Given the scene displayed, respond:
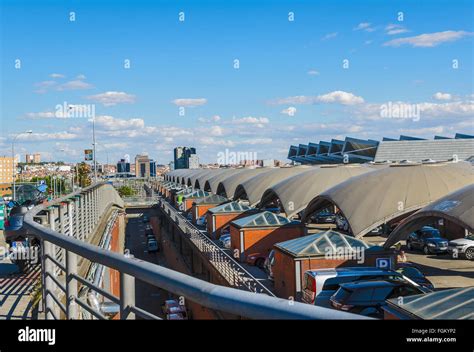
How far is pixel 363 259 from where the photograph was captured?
1491 cm

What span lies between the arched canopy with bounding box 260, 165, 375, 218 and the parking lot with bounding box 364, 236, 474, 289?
9.59 meters

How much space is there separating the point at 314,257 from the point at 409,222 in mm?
6067

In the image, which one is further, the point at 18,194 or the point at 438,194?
the point at 18,194

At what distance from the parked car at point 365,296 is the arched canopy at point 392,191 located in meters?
10.5

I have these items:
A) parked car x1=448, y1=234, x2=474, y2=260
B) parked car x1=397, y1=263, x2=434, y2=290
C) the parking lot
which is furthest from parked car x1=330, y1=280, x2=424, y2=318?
parked car x1=448, y1=234, x2=474, y2=260

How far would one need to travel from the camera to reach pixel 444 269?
1755cm

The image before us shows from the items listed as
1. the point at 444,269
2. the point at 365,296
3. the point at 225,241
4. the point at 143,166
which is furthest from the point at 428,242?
the point at 143,166

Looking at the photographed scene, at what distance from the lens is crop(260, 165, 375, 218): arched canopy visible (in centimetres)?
3086

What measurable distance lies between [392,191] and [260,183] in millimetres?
17326

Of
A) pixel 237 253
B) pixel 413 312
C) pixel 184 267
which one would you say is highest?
pixel 413 312

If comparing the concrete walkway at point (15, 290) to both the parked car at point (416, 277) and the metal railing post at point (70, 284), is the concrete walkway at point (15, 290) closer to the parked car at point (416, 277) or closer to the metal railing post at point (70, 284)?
the metal railing post at point (70, 284)
